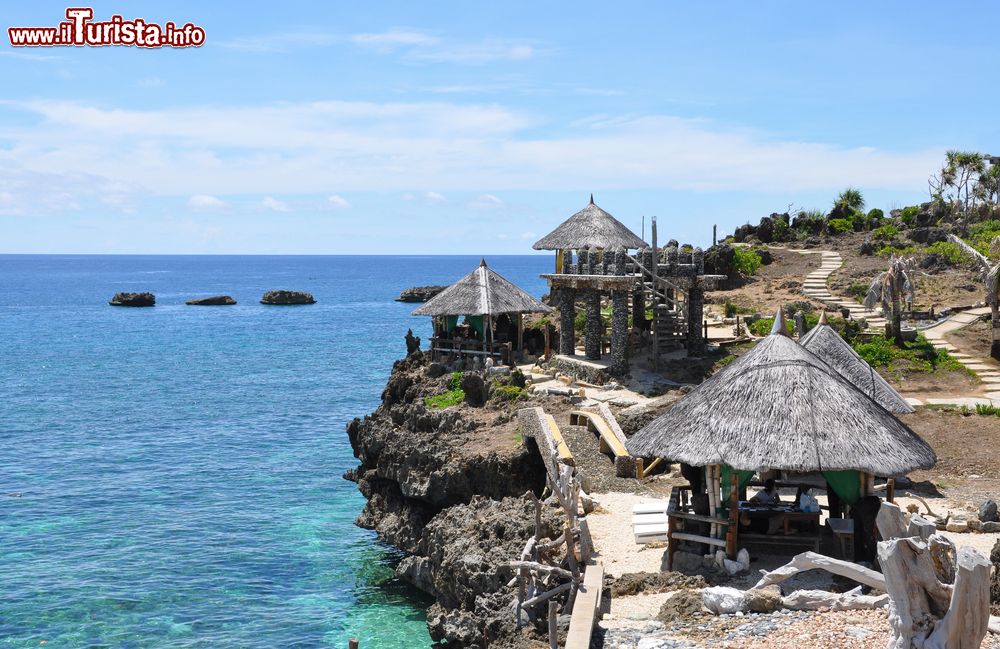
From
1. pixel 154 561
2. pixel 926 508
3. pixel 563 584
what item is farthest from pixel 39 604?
pixel 926 508

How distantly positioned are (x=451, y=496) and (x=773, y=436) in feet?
43.8

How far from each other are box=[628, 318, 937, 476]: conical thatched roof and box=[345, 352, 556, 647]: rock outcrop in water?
4177 mm

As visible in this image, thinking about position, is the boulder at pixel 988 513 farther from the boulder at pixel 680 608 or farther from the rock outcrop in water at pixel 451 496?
the rock outcrop in water at pixel 451 496

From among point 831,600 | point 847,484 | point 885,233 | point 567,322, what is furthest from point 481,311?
point 885,233

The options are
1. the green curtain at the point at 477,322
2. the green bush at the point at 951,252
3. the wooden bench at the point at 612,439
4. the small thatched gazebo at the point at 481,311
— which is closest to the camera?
the wooden bench at the point at 612,439

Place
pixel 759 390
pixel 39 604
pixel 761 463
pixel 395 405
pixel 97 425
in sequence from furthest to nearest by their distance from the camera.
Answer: pixel 97 425 → pixel 395 405 → pixel 39 604 → pixel 759 390 → pixel 761 463

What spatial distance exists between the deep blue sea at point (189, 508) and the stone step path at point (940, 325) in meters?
19.1

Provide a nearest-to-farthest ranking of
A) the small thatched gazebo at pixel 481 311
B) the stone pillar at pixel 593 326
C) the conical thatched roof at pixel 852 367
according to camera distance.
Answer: the conical thatched roof at pixel 852 367, the stone pillar at pixel 593 326, the small thatched gazebo at pixel 481 311

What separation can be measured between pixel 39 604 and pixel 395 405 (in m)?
14.0

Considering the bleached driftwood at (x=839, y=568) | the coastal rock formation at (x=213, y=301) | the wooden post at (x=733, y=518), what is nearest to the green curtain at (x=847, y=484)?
the wooden post at (x=733, y=518)

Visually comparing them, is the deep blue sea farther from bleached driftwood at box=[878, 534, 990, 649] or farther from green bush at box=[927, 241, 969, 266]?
green bush at box=[927, 241, 969, 266]

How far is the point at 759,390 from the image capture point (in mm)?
16609

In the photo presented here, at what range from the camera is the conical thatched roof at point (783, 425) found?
616 inches

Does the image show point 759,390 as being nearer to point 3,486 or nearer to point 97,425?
point 3,486
